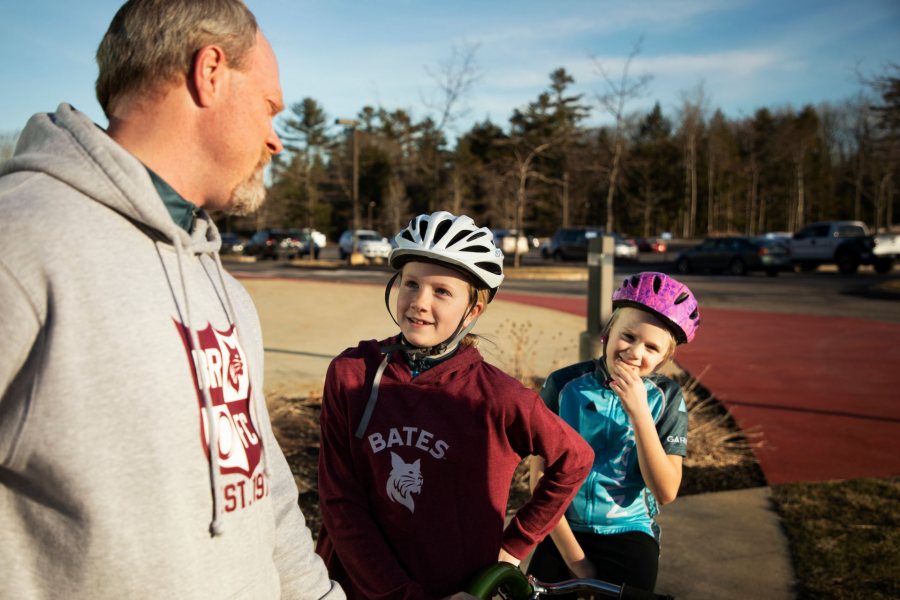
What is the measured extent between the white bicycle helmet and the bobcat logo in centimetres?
63

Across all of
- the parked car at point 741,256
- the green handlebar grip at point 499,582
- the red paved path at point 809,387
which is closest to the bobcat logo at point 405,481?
the green handlebar grip at point 499,582

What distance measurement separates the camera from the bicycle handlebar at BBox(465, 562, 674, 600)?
1814 mm

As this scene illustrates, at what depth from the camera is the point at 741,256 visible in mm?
29453

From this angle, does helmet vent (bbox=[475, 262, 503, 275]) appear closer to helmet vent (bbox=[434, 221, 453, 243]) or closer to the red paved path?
helmet vent (bbox=[434, 221, 453, 243])

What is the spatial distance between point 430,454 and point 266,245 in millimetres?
40960

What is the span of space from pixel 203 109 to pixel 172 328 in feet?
1.53

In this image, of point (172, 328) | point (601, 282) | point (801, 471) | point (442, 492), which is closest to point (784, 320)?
point (601, 282)

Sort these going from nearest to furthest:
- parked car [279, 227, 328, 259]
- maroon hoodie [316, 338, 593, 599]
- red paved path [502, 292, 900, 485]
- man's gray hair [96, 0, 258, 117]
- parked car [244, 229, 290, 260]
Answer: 1. man's gray hair [96, 0, 258, 117]
2. maroon hoodie [316, 338, 593, 599]
3. red paved path [502, 292, 900, 485]
4. parked car [279, 227, 328, 259]
5. parked car [244, 229, 290, 260]

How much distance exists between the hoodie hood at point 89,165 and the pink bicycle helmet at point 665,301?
1736 mm

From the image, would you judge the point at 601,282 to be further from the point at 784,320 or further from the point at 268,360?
the point at 784,320

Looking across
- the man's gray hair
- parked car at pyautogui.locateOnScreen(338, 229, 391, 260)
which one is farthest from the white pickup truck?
the man's gray hair

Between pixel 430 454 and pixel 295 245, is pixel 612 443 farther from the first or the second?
pixel 295 245

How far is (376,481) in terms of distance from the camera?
209cm

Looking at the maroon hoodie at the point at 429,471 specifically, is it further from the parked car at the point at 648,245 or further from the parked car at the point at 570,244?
the parked car at the point at 648,245
